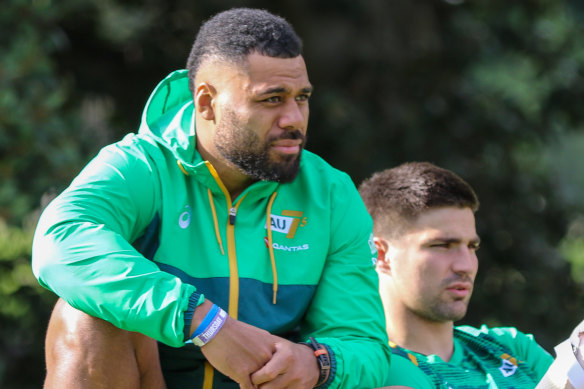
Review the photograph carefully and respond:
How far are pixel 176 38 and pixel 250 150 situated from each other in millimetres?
4519

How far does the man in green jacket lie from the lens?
2.55m

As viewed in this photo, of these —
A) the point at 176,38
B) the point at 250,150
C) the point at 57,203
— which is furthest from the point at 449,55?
the point at 57,203

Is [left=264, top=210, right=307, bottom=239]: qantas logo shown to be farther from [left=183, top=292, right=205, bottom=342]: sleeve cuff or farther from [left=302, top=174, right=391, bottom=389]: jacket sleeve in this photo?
[left=183, top=292, right=205, bottom=342]: sleeve cuff

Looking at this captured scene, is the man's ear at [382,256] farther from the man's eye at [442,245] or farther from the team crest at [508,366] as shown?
the team crest at [508,366]

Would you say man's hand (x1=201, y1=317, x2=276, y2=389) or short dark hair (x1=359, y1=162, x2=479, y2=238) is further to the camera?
short dark hair (x1=359, y1=162, x2=479, y2=238)

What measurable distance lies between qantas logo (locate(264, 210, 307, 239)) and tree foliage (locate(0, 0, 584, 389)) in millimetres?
3605

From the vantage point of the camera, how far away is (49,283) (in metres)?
2.64

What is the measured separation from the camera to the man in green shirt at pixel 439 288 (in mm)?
3562

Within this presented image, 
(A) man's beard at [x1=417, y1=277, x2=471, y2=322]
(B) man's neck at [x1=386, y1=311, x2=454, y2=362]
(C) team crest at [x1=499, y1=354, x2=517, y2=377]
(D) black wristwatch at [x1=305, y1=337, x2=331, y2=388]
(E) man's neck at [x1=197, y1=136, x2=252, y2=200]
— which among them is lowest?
(C) team crest at [x1=499, y1=354, x2=517, y2=377]

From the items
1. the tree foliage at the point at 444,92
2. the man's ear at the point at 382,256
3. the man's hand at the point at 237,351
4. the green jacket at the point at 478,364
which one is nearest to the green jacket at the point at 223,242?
the man's hand at the point at 237,351

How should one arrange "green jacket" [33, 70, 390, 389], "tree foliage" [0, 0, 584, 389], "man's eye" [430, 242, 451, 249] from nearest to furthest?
1. "green jacket" [33, 70, 390, 389]
2. "man's eye" [430, 242, 451, 249]
3. "tree foliage" [0, 0, 584, 389]

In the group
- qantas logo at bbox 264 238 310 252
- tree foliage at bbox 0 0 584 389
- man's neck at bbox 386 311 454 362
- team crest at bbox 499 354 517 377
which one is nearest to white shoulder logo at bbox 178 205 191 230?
qantas logo at bbox 264 238 310 252

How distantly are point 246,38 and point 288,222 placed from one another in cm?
63

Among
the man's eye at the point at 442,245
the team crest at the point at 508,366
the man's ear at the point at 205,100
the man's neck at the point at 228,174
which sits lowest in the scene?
the team crest at the point at 508,366
